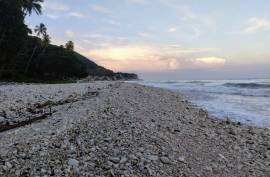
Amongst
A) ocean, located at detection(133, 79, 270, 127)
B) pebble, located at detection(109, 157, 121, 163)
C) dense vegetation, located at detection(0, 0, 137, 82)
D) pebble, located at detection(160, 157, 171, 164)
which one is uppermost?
dense vegetation, located at detection(0, 0, 137, 82)

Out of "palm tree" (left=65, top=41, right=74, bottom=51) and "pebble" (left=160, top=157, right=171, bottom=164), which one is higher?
"palm tree" (left=65, top=41, right=74, bottom=51)

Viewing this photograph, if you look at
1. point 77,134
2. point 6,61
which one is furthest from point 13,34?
point 77,134

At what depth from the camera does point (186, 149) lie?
9648mm

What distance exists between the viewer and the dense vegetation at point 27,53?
47.2 meters

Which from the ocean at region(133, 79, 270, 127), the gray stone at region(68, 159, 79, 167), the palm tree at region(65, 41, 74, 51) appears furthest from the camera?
the palm tree at region(65, 41, 74, 51)

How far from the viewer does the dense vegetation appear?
47250 millimetres

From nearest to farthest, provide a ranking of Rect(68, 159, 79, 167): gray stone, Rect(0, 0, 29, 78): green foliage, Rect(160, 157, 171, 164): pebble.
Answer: Rect(68, 159, 79, 167): gray stone → Rect(160, 157, 171, 164): pebble → Rect(0, 0, 29, 78): green foliage

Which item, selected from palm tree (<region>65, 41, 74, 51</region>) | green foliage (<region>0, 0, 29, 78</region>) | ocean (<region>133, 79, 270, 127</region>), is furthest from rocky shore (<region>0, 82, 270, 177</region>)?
palm tree (<region>65, 41, 74, 51</region>)

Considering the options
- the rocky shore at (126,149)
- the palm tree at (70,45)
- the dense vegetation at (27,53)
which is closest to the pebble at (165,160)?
the rocky shore at (126,149)

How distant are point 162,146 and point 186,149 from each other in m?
0.68

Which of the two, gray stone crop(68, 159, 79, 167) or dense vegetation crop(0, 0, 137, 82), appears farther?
dense vegetation crop(0, 0, 137, 82)

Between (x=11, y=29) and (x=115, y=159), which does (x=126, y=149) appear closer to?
(x=115, y=159)

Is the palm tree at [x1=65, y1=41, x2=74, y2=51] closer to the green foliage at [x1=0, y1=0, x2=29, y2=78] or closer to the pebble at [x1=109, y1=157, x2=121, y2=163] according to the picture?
the green foliage at [x1=0, y1=0, x2=29, y2=78]

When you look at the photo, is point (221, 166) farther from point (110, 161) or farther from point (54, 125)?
point (54, 125)
